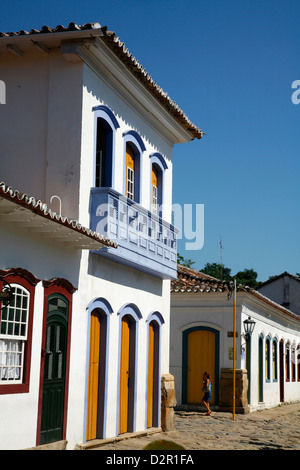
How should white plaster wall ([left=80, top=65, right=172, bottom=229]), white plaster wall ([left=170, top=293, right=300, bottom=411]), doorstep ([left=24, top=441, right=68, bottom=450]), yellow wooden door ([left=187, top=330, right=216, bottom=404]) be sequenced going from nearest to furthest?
doorstep ([left=24, top=441, right=68, bottom=450]) < white plaster wall ([left=80, top=65, right=172, bottom=229]) < white plaster wall ([left=170, top=293, right=300, bottom=411]) < yellow wooden door ([left=187, top=330, right=216, bottom=404])

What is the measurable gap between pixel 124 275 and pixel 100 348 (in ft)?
5.83

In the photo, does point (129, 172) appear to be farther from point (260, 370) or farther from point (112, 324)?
point (260, 370)

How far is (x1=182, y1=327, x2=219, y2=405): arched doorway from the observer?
872 inches

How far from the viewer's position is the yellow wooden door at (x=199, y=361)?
22.3 meters

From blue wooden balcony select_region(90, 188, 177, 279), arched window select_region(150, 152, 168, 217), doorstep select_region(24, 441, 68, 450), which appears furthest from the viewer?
arched window select_region(150, 152, 168, 217)

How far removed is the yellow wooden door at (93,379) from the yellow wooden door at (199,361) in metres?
10.3

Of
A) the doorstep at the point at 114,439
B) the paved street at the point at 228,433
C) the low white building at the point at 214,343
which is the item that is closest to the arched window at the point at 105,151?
the doorstep at the point at 114,439

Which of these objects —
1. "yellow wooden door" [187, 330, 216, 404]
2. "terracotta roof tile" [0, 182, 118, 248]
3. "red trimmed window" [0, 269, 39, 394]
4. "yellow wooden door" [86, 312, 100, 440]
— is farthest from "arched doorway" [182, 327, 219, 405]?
"red trimmed window" [0, 269, 39, 394]

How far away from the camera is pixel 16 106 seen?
1226 cm

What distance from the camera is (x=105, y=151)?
1308 centimetres

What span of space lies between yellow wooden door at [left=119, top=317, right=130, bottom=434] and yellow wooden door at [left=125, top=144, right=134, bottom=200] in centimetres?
272

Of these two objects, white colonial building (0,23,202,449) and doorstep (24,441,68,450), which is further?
doorstep (24,441,68,450)

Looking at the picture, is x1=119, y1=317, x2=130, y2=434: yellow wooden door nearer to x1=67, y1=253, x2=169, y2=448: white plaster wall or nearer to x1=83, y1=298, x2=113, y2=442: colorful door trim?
x1=67, y1=253, x2=169, y2=448: white plaster wall

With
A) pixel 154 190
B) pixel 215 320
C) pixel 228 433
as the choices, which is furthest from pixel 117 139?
pixel 215 320
